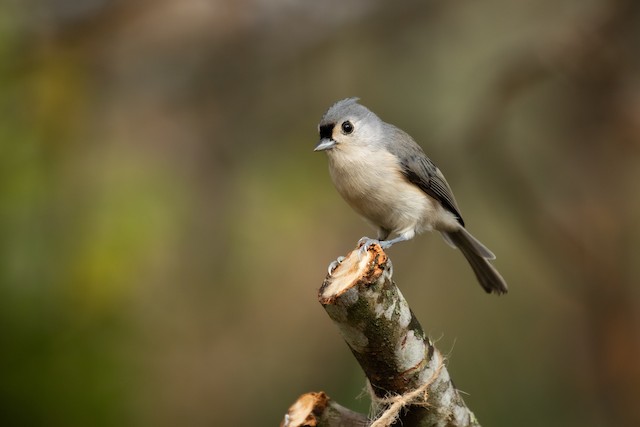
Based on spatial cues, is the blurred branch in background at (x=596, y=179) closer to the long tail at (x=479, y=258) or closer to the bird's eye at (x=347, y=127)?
the long tail at (x=479, y=258)

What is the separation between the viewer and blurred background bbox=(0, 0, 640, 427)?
4012 mm

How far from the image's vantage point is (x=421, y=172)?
3.33 meters

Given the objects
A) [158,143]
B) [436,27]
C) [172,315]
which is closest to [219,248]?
[172,315]

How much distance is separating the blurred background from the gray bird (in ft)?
3.27

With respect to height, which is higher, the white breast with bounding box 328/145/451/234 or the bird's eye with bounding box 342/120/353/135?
the bird's eye with bounding box 342/120/353/135

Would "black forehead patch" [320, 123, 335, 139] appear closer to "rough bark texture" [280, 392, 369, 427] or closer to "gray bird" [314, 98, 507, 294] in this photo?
"gray bird" [314, 98, 507, 294]

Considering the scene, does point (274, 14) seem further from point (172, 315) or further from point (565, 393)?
point (565, 393)

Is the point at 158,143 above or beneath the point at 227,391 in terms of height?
above

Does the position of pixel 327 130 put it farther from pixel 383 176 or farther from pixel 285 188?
pixel 285 188

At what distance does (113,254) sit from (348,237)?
4.31 feet

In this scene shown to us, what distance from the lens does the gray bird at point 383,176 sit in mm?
3129

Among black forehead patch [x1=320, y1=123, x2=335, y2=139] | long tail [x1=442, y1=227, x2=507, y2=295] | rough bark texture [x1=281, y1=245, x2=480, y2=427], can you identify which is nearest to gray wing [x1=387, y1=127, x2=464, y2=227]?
long tail [x1=442, y1=227, x2=507, y2=295]

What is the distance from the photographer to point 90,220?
4.03m

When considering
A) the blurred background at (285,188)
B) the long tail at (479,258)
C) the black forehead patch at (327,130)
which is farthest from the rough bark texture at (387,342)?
the blurred background at (285,188)
